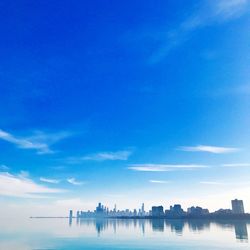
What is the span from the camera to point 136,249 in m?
57.0

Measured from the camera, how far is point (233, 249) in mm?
55844

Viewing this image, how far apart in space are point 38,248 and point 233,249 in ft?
140

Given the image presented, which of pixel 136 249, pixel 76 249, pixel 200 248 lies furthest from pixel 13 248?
pixel 200 248

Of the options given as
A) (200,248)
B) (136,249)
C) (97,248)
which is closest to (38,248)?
(97,248)

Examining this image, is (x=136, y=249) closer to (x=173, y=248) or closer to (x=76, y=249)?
(x=173, y=248)

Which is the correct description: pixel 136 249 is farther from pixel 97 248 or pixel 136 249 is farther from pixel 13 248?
pixel 13 248

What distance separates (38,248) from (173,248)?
30.2 metres

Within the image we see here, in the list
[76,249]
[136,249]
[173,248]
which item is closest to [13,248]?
[76,249]

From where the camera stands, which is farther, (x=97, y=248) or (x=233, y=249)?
(x=97, y=248)

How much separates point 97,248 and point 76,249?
4.78m

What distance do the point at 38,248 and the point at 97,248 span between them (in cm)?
1314

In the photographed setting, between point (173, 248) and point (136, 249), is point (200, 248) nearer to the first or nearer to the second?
point (173, 248)

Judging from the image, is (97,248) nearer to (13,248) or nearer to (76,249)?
(76,249)

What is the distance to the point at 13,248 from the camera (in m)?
58.5
